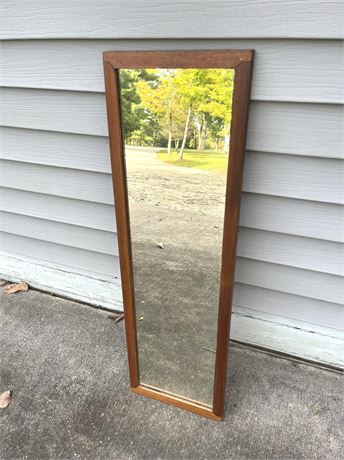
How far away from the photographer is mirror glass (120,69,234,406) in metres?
1.11

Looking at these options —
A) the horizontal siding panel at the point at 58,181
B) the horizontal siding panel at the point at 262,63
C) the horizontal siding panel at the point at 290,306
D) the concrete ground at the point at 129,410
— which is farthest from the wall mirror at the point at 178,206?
the horizontal siding panel at the point at 58,181

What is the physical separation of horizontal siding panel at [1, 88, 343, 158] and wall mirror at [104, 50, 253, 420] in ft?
0.93

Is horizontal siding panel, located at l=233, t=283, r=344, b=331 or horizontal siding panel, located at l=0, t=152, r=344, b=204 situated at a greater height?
horizontal siding panel, located at l=0, t=152, r=344, b=204

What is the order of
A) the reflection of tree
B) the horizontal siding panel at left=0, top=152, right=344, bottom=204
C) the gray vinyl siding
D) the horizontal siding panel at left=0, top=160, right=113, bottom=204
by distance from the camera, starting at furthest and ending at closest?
the horizontal siding panel at left=0, top=160, right=113, bottom=204
the horizontal siding panel at left=0, top=152, right=344, bottom=204
the gray vinyl siding
the reflection of tree

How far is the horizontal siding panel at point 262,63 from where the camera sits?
1157 millimetres

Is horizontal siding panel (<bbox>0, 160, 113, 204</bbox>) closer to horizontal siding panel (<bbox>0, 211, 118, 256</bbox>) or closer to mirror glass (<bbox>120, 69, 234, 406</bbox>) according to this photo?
horizontal siding panel (<bbox>0, 211, 118, 256</bbox>)

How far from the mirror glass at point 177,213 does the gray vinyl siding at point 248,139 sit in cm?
26

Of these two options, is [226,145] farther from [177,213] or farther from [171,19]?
[171,19]

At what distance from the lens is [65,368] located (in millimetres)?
1732

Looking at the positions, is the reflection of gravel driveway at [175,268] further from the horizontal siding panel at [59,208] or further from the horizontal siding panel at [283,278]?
the horizontal siding panel at [59,208]

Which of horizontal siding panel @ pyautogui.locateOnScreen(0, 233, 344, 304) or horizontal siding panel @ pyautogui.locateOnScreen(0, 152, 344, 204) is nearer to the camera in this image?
horizontal siding panel @ pyautogui.locateOnScreen(0, 152, 344, 204)

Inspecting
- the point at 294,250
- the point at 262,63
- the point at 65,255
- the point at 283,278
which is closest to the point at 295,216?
the point at 294,250

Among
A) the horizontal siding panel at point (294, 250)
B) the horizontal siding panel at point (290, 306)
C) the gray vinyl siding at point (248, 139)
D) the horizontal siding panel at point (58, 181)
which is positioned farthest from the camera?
the horizontal siding panel at point (58, 181)

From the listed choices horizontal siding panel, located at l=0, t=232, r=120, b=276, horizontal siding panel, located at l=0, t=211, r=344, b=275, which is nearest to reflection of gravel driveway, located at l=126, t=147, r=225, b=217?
horizontal siding panel, located at l=0, t=211, r=344, b=275
